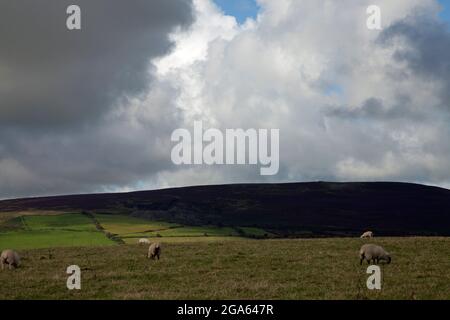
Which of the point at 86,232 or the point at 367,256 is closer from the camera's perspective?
the point at 367,256

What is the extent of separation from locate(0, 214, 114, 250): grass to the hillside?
2807cm

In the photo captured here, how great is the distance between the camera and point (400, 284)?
21.2m

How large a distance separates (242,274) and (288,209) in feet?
494

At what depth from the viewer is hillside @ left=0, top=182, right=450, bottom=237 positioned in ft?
464

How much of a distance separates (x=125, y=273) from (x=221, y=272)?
4.89 m

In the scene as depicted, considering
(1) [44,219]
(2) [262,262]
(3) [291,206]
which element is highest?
(3) [291,206]

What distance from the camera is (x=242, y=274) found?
81.9ft

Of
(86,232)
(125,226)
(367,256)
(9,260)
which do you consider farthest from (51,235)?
(367,256)

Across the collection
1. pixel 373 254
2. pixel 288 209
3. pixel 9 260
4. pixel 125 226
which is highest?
pixel 288 209

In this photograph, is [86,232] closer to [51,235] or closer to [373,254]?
[51,235]

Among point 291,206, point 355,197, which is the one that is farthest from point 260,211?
point 355,197
